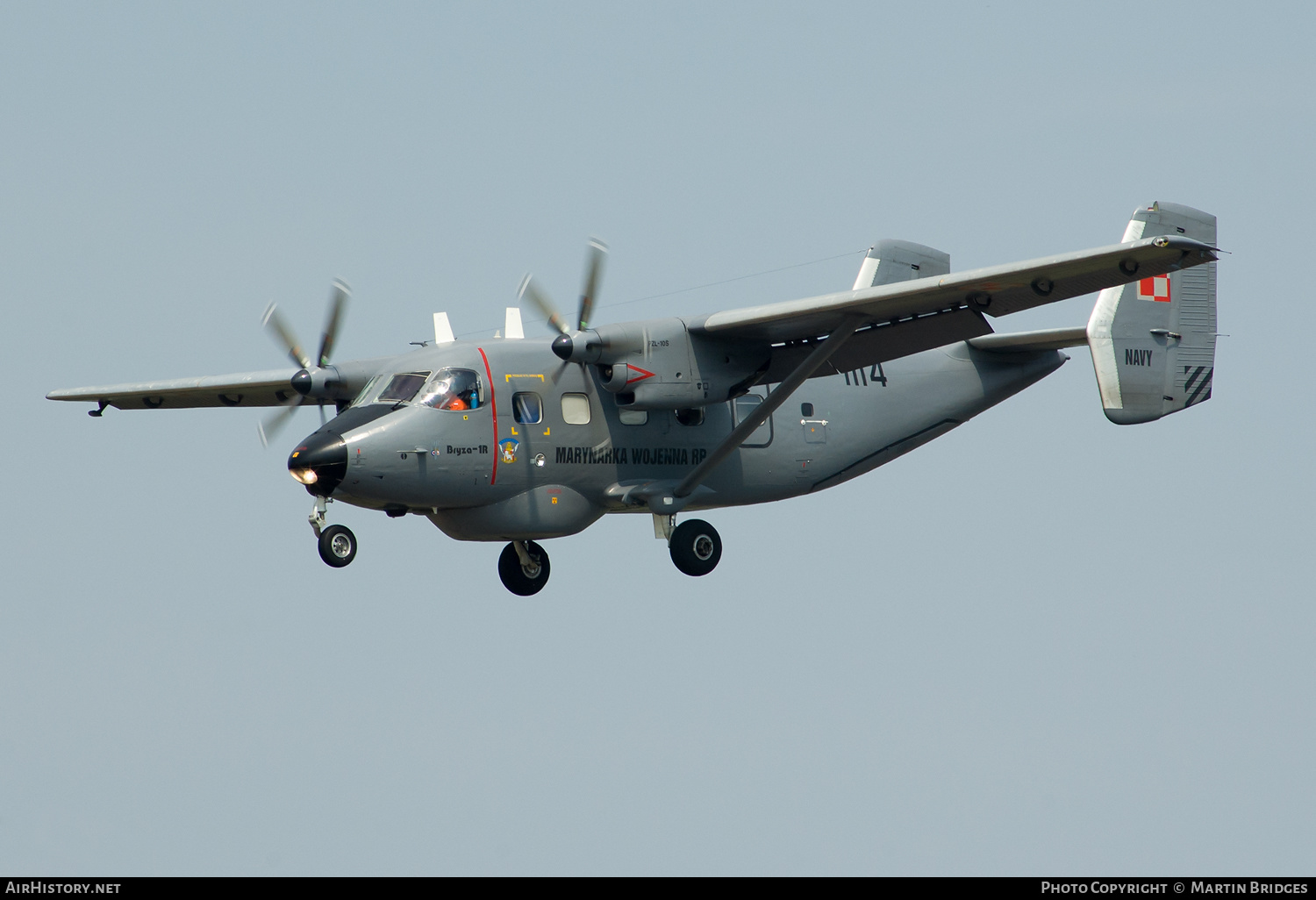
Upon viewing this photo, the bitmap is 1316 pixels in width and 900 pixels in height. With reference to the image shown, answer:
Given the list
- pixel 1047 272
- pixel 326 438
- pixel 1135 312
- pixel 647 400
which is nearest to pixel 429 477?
pixel 326 438

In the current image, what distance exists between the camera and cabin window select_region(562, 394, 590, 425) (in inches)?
837

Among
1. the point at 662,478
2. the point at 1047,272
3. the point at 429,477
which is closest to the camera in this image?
the point at 1047,272

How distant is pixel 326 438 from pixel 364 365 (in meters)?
2.81

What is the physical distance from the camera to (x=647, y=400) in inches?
822

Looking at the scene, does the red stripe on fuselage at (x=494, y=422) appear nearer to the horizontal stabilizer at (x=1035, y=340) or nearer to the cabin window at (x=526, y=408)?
the cabin window at (x=526, y=408)

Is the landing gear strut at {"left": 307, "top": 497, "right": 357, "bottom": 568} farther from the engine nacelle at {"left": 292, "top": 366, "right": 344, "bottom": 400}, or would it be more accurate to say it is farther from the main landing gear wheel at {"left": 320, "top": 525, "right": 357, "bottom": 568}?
the engine nacelle at {"left": 292, "top": 366, "right": 344, "bottom": 400}

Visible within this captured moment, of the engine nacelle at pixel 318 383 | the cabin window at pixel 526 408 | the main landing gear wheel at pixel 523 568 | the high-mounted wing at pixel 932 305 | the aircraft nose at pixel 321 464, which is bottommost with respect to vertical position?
the main landing gear wheel at pixel 523 568

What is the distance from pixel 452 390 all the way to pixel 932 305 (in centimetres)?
576

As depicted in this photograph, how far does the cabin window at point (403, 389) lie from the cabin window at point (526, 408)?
1.12 m

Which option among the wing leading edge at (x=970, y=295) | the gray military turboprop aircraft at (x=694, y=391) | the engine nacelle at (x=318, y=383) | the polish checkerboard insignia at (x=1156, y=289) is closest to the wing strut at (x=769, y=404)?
the gray military turboprop aircraft at (x=694, y=391)

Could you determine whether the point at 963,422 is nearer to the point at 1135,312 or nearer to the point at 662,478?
the point at 1135,312

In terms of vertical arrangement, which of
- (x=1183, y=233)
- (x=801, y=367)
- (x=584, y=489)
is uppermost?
(x=1183, y=233)

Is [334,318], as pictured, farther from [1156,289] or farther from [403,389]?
[1156,289]

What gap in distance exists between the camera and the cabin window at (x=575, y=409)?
2127 centimetres
